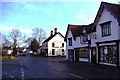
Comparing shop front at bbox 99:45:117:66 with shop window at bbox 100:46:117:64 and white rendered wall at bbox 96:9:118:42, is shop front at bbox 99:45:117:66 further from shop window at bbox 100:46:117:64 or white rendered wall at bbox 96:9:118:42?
white rendered wall at bbox 96:9:118:42

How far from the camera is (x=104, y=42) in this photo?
1888cm

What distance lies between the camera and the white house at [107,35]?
16750 mm

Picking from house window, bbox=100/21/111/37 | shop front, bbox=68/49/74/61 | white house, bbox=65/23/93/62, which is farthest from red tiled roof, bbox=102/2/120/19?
shop front, bbox=68/49/74/61

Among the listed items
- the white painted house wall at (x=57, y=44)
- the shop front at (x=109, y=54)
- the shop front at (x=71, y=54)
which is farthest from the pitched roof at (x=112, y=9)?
the white painted house wall at (x=57, y=44)

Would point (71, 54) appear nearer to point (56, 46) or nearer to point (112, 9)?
point (112, 9)

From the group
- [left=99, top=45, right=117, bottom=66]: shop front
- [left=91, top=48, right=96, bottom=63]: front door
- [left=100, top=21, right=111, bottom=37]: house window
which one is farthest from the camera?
[left=91, top=48, right=96, bottom=63]: front door

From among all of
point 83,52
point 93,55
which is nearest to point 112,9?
point 93,55

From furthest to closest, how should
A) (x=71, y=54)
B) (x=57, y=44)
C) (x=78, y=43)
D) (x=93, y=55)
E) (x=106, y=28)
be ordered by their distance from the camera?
(x=57, y=44)
(x=71, y=54)
(x=78, y=43)
(x=93, y=55)
(x=106, y=28)

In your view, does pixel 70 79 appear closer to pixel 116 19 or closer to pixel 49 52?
pixel 116 19

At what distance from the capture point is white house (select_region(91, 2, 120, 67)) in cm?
1675

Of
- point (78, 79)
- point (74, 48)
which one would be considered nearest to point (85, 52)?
point (74, 48)

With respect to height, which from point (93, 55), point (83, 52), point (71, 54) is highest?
point (83, 52)

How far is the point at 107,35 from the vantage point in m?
18.4

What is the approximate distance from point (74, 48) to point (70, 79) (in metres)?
19.4
